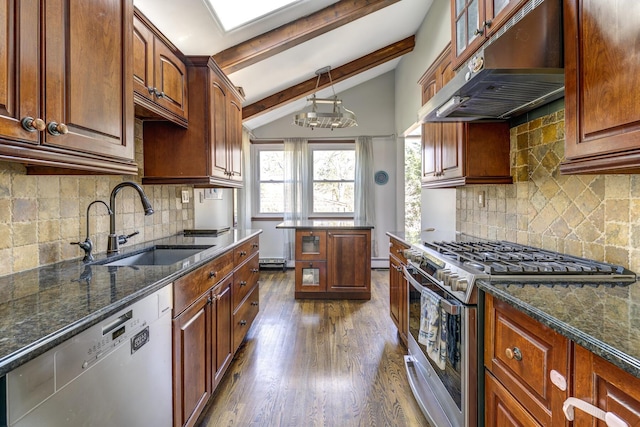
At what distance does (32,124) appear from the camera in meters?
1.00

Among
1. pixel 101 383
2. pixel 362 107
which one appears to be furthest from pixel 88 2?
pixel 362 107

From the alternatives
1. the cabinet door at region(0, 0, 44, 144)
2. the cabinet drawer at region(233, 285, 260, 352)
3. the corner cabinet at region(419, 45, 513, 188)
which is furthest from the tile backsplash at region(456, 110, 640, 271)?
the cabinet door at region(0, 0, 44, 144)

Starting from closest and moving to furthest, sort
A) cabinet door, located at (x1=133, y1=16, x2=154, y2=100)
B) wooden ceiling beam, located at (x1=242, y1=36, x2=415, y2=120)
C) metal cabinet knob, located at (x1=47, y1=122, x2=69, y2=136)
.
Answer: metal cabinet knob, located at (x1=47, y1=122, x2=69, y2=136) → cabinet door, located at (x1=133, y1=16, x2=154, y2=100) → wooden ceiling beam, located at (x1=242, y1=36, x2=415, y2=120)

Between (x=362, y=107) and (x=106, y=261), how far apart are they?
195 inches

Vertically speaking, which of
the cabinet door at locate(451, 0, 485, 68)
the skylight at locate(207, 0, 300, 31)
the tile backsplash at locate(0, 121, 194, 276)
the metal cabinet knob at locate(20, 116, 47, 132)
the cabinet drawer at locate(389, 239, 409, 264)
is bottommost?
the cabinet drawer at locate(389, 239, 409, 264)

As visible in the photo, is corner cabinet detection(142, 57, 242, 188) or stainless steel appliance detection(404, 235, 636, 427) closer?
stainless steel appliance detection(404, 235, 636, 427)

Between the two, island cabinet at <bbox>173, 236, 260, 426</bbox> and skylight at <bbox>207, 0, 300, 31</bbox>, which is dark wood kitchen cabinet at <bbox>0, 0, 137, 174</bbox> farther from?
skylight at <bbox>207, 0, 300, 31</bbox>

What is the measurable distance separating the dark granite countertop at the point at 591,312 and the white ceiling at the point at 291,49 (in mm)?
2463

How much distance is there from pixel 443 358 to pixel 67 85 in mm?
1887

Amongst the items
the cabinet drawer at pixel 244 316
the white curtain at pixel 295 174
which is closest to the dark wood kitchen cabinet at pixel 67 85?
the cabinet drawer at pixel 244 316

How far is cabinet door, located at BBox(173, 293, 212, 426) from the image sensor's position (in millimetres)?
1467

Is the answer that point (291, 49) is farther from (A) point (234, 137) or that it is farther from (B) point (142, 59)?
(B) point (142, 59)

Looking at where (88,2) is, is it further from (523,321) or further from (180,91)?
(523,321)

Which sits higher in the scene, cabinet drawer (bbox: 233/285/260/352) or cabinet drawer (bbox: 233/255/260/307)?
cabinet drawer (bbox: 233/255/260/307)
